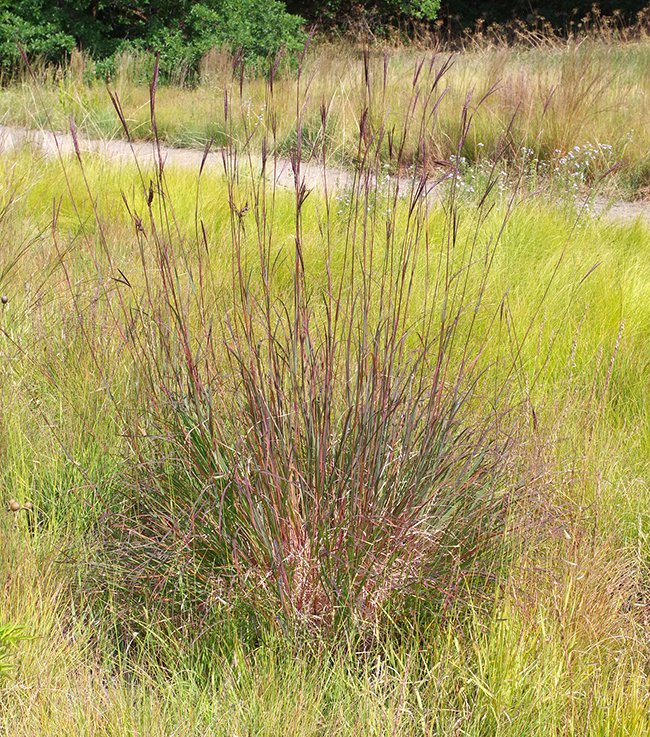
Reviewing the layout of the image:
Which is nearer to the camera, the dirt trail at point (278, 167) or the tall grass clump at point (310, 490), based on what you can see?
the tall grass clump at point (310, 490)

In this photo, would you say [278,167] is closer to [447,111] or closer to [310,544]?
[447,111]

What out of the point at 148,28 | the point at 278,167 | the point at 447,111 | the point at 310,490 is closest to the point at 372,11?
the point at 148,28

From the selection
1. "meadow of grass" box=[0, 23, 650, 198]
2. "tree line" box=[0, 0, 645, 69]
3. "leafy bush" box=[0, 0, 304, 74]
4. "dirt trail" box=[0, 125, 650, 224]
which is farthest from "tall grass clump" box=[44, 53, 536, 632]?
"leafy bush" box=[0, 0, 304, 74]

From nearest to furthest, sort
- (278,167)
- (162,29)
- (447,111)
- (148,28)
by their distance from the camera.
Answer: (278,167), (447,111), (162,29), (148,28)

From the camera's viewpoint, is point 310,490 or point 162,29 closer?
point 310,490

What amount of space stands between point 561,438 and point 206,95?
25.9 feet

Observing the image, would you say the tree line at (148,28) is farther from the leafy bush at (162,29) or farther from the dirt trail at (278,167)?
the dirt trail at (278,167)

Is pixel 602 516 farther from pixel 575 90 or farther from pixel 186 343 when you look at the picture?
pixel 575 90

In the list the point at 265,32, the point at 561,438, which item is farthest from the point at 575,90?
the point at 265,32

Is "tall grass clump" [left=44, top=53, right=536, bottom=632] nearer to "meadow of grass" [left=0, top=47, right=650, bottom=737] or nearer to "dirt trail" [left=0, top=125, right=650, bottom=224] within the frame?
"meadow of grass" [left=0, top=47, right=650, bottom=737]

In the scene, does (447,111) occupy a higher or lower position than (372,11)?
lower

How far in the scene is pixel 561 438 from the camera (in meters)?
2.25

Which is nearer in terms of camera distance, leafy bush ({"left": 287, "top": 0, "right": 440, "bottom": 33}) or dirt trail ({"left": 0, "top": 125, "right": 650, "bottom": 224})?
dirt trail ({"left": 0, "top": 125, "right": 650, "bottom": 224})

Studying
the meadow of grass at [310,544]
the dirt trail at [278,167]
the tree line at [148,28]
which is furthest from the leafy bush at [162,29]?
the meadow of grass at [310,544]
